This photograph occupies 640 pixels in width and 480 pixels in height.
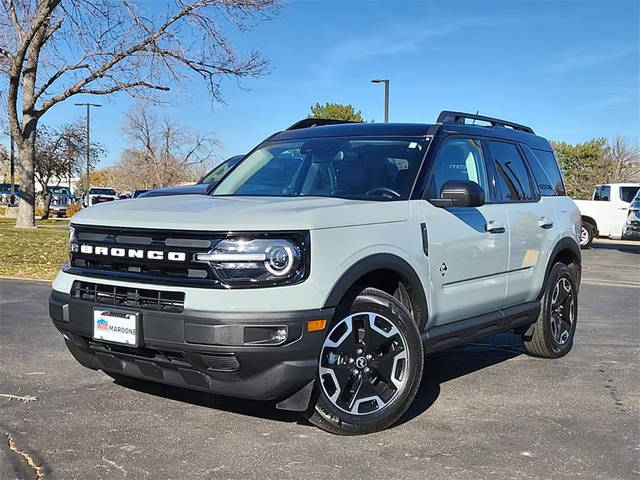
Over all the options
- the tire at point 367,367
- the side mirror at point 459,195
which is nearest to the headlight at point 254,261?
the tire at point 367,367

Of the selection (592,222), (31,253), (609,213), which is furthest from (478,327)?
(609,213)

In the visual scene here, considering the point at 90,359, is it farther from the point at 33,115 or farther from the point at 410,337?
the point at 33,115

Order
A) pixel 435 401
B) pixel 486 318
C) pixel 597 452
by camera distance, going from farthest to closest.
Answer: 1. pixel 486 318
2. pixel 435 401
3. pixel 597 452

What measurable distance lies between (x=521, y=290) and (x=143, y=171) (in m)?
56.1

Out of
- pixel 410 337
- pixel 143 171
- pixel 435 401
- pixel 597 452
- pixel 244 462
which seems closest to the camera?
pixel 244 462

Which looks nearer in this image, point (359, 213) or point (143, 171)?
point (359, 213)

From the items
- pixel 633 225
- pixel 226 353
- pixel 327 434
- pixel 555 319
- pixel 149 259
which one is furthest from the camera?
pixel 633 225

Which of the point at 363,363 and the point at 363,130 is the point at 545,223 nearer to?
the point at 363,130

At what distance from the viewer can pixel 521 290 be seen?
17.9 feet

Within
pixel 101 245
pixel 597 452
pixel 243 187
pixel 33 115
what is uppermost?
pixel 33 115

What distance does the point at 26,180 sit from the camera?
19.7 m

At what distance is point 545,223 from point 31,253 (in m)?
10.6

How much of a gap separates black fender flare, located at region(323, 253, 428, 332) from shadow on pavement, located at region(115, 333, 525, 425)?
672 mm

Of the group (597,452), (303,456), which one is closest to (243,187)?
(303,456)
